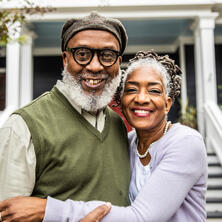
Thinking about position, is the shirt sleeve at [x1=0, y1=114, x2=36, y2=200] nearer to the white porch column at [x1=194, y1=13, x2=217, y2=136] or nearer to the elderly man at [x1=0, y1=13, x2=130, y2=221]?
the elderly man at [x1=0, y1=13, x2=130, y2=221]

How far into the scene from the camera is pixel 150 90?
1932 mm

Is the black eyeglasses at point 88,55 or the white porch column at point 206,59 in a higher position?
the white porch column at point 206,59

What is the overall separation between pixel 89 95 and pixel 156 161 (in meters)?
0.58

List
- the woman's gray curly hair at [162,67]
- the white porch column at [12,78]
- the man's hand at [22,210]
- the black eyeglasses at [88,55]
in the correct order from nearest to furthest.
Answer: the man's hand at [22,210] → the black eyeglasses at [88,55] → the woman's gray curly hair at [162,67] → the white porch column at [12,78]

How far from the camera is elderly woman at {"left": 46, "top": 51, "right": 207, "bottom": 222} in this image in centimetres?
159

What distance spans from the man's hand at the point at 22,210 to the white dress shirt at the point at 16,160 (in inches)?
1.8

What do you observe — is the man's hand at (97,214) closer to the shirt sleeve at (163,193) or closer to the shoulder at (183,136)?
the shirt sleeve at (163,193)

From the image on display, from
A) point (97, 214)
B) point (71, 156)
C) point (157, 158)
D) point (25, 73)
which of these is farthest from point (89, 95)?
point (25, 73)

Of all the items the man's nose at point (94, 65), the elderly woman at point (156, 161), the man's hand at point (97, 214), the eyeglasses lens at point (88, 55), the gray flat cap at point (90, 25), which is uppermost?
the gray flat cap at point (90, 25)

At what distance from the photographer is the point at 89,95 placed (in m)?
1.91

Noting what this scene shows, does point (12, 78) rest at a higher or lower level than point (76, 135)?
higher

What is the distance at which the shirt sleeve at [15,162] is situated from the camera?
1523 millimetres

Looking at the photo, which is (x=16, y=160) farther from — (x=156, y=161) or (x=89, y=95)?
(x=156, y=161)

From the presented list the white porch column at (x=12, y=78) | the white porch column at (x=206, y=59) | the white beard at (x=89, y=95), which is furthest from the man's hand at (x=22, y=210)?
the white porch column at (x=206, y=59)
